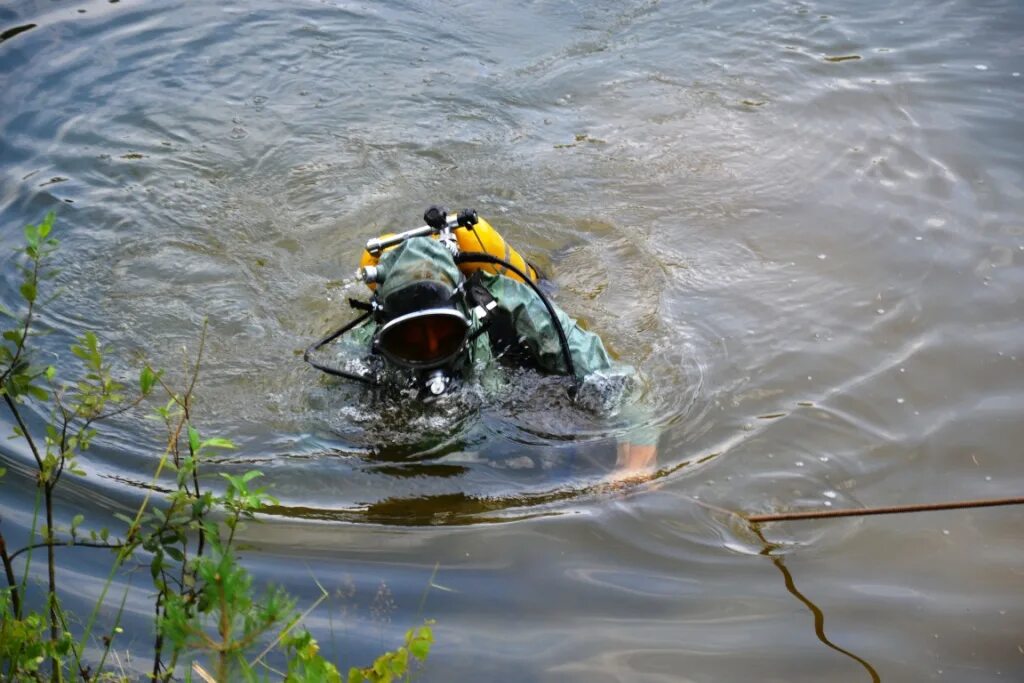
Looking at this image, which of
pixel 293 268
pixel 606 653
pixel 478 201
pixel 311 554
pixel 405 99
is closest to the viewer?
pixel 606 653

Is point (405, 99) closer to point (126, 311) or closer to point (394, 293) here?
point (126, 311)

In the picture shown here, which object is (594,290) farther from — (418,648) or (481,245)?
(418,648)

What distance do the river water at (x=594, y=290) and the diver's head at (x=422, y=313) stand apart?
1.60 feet

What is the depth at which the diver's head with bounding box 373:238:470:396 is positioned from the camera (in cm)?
375

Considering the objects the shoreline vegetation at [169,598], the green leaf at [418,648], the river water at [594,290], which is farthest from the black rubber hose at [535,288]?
the green leaf at [418,648]

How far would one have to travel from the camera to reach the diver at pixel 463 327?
12.5 ft

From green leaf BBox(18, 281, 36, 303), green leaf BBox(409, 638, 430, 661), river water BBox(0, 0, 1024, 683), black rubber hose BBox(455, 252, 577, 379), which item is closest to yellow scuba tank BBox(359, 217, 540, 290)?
black rubber hose BBox(455, 252, 577, 379)

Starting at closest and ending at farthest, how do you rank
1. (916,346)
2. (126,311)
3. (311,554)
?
1. (311,554)
2. (916,346)
3. (126,311)

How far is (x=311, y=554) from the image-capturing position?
11.9ft

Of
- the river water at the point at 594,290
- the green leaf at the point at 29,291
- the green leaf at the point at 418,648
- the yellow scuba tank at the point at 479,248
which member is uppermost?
the green leaf at the point at 29,291

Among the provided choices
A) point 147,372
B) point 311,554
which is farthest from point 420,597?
point 147,372

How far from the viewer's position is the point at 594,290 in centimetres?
548

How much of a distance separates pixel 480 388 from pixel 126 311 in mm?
2097

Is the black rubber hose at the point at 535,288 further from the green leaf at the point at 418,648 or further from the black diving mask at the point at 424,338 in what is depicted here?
the green leaf at the point at 418,648
